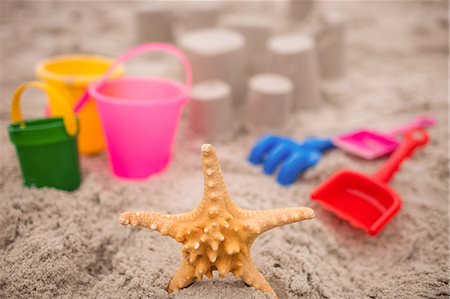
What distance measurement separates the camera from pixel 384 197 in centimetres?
144

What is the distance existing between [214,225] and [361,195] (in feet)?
2.64

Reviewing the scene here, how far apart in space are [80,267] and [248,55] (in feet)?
5.56

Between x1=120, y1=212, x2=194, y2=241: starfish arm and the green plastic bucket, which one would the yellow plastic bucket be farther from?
x1=120, y1=212, x2=194, y2=241: starfish arm

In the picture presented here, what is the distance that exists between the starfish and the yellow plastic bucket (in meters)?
0.88

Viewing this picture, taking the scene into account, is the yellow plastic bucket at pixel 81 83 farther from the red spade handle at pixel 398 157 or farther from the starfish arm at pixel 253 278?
the red spade handle at pixel 398 157

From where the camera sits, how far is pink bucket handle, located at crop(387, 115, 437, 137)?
73.6 inches

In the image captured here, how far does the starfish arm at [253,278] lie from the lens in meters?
0.97

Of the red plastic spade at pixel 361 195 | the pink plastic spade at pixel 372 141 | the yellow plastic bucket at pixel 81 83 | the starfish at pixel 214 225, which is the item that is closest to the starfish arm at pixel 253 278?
the starfish at pixel 214 225

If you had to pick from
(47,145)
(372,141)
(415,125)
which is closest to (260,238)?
(47,145)

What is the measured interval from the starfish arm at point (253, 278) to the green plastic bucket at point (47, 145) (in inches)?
31.7

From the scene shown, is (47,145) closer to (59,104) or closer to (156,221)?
(59,104)

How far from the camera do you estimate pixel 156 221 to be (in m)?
0.94

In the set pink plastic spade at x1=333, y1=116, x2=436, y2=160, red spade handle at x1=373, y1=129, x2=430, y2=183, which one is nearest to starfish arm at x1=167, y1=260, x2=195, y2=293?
red spade handle at x1=373, y1=129, x2=430, y2=183

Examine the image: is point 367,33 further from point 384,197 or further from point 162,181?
point 162,181
